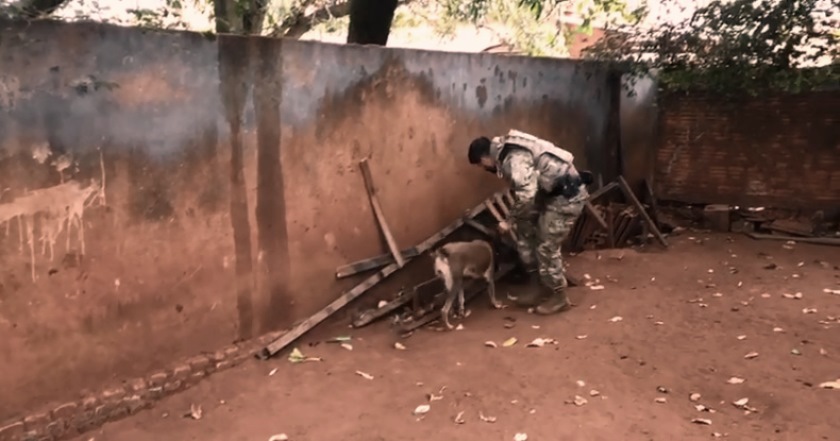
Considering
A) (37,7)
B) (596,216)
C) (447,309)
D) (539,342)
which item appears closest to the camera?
(37,7)

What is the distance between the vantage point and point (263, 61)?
508 cm

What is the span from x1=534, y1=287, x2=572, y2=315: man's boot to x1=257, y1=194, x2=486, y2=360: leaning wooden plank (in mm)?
1151

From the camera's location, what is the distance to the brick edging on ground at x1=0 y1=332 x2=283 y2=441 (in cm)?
404

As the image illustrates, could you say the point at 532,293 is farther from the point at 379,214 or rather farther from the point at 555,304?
the point at 379,214

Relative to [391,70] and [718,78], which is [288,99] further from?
[718,78]

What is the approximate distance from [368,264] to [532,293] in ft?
5.40

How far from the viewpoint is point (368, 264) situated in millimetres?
6066

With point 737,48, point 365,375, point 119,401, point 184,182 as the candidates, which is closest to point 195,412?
point 119,401

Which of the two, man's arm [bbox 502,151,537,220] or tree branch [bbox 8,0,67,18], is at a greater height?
tree branch [bbox 8,0,67,18]

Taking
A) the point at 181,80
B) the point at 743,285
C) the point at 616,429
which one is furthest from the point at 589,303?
the point at 181,80

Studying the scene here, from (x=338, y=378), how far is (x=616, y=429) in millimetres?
1969

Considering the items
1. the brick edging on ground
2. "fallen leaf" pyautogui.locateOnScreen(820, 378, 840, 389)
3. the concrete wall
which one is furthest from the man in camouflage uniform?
the brick edging on ground

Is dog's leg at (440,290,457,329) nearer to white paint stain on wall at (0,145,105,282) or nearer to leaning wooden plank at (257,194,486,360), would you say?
leaning wooden plank at (257,194,486,360)

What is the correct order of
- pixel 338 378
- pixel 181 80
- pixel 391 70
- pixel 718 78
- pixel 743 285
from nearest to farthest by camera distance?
pixel 181 80
pixel 338 378
pixel 391 70
pixel 743 285
pixel 718 78
